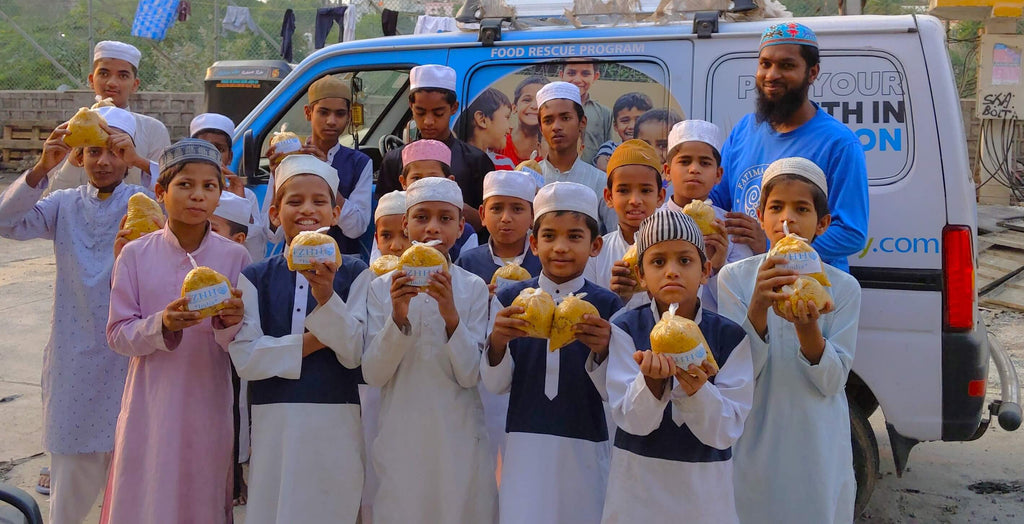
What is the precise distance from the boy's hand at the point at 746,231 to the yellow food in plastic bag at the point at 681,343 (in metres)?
0.90

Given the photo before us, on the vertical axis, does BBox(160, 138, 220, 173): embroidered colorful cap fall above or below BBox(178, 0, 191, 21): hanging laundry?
below

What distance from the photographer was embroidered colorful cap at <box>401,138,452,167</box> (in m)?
4.31

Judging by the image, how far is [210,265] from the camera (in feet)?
12.0

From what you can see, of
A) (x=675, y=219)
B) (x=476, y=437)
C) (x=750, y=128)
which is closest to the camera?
(x=675, y=219)

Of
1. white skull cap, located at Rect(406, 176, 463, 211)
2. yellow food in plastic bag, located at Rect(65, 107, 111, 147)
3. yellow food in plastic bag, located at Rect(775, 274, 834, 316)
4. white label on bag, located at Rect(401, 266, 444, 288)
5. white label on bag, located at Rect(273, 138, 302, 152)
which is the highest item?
white label on bag, located at Rect(273, 138, 302, 152)

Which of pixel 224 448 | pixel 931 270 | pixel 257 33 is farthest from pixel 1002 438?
pixel 257 33

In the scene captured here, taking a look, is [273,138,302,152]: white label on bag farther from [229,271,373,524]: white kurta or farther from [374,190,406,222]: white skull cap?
[229,271,373,524]: white kurta

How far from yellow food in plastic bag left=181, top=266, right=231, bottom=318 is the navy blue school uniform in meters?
0.92

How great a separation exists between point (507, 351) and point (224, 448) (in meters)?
1.23

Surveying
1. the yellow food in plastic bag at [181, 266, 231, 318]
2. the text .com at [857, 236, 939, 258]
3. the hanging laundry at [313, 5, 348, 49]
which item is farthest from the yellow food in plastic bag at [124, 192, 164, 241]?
the hanging laundry at [313, 5, 348, 49]

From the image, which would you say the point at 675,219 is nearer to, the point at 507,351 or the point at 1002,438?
the point at 507,351

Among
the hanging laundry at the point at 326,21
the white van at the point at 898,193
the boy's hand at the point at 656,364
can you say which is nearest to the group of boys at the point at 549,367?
the boy's hand at the point at 656,364

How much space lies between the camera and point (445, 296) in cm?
316

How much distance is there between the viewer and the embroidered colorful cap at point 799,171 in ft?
10.7
